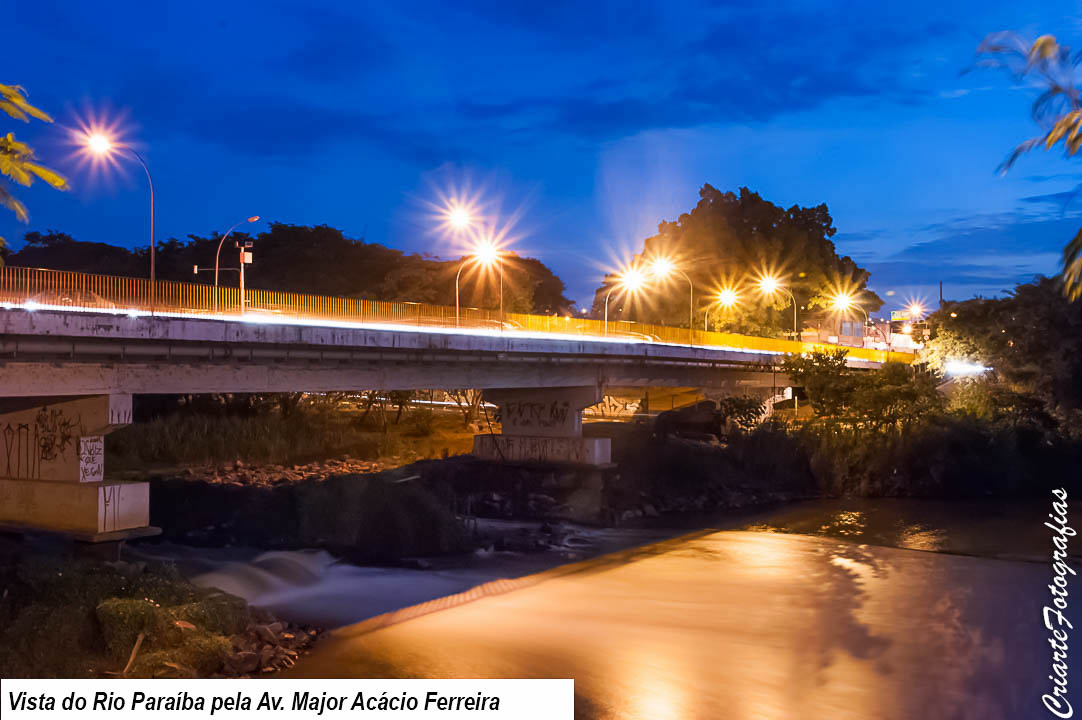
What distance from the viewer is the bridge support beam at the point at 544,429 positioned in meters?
43.4

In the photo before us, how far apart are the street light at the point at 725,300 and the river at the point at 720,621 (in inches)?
2079

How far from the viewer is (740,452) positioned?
159 feet

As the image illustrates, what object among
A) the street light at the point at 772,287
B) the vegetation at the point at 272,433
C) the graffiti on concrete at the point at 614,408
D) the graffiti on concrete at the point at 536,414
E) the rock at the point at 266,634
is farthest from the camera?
the street light at the point at 772,287

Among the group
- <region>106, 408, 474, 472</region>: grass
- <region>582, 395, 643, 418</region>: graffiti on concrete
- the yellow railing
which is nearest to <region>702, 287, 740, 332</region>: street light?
<region>582, 395, 643, 418</region>: graffiti on concrete

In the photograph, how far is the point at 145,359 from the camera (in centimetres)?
2422

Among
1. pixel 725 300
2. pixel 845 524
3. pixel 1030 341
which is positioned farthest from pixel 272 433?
pixel 725 300

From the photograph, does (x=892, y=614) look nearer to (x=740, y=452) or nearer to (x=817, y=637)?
(x=817, y=637)

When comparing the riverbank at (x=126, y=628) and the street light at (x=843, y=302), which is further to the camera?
the street light at (x=843, y=302)

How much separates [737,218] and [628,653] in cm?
8012
